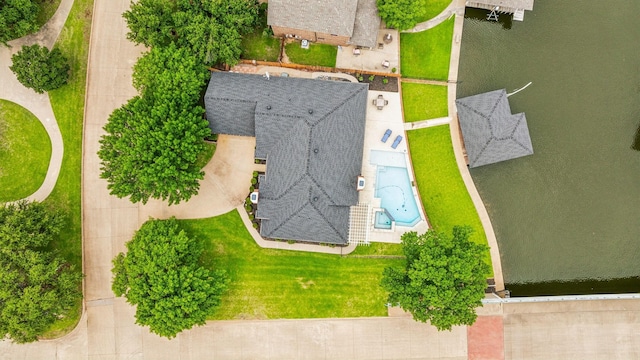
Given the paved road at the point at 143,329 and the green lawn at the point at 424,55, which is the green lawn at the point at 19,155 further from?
the green lawn at the point at 424,55

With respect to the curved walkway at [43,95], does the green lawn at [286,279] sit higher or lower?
lower

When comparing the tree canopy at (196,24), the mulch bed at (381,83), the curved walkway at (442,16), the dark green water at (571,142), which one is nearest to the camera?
the tree canopy at (196,24)

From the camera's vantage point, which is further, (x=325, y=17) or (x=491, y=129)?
(x=491, y=129)

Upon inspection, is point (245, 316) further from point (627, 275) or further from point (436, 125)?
point (627, 275)

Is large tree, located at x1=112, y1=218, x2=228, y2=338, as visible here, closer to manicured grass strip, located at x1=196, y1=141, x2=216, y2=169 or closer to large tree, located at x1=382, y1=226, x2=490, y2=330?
manicured grass strip, located at x1=196, y1=141, x2=216, y2=169

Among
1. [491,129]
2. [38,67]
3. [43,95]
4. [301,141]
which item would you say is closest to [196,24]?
[301,141]

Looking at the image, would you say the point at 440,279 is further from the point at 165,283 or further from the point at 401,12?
the point at 401,12

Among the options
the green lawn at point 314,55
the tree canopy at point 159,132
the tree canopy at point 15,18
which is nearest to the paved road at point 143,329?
the tree canopy at point 15,18
